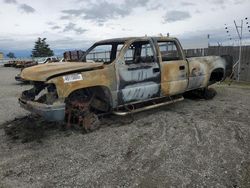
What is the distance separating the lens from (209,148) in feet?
15.3

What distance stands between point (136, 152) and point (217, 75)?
5.09 metres

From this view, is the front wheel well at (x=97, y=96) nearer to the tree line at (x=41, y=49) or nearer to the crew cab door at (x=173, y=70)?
the crew cab door at (x=173, y=70)

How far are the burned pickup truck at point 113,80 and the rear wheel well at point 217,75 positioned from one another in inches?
29.7

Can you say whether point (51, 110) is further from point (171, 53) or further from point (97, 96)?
point (171, 53)

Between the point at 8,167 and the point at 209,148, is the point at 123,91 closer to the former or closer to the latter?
the point at 209,148

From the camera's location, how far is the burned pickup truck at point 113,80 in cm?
523

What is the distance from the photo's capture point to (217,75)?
28.4ft

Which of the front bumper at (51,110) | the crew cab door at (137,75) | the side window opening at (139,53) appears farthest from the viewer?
the side window opening at (139,53)

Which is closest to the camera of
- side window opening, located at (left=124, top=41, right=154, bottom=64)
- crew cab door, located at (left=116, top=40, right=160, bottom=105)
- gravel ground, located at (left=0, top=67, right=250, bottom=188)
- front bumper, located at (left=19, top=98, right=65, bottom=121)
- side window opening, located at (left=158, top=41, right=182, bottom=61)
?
gravel ground, located at (left=0, top=67, right=250, bottom=188)

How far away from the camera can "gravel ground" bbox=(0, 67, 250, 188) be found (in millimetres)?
3773

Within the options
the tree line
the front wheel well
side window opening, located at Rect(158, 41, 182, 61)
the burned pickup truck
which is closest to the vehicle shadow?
the burned pickup truck

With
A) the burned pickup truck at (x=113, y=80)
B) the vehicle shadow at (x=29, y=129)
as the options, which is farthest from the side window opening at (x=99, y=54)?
the vehicle shadow at (x=29, y=129)

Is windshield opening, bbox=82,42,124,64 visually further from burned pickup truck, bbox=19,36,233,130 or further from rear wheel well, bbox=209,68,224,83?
rear wheel well, bbox=209,68,224,83

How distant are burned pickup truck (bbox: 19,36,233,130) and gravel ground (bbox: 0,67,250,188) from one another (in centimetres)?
49
